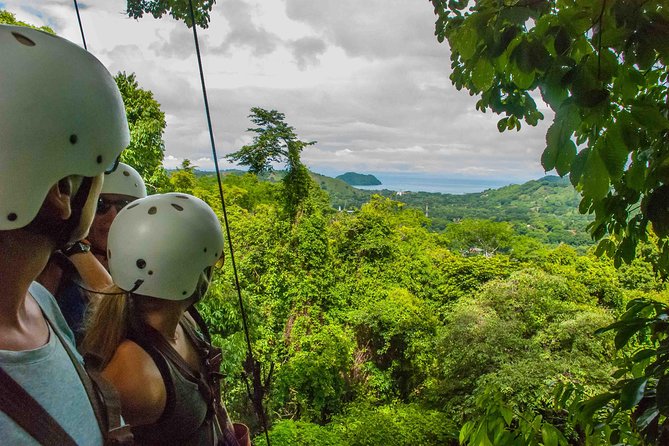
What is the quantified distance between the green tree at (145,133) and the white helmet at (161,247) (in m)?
4.05

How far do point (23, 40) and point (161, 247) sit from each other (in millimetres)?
458

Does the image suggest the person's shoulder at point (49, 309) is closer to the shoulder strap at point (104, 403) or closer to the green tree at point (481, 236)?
the shoulder strap at point (104, 403)

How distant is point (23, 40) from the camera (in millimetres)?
437

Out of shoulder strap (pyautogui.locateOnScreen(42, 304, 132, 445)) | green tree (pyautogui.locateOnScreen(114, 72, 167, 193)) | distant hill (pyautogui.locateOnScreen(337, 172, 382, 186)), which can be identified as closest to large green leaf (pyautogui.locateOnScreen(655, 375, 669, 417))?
shoulder strap (pyautogui.locateOnScreen(42, 304, 132, 445))

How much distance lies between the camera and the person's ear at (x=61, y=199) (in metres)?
0.42

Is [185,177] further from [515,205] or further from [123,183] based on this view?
[515,205]

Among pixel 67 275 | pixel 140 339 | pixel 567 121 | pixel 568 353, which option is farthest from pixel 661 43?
pixel 568 353

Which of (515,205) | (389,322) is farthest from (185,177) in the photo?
(515,205)

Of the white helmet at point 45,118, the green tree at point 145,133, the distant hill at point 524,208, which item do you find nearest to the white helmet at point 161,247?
the white helmet at point 45,118

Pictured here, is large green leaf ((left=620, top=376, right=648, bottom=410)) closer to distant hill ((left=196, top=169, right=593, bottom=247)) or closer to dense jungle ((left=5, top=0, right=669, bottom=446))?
dense jungle ((left=5, top=0, right=669, bottom=446))

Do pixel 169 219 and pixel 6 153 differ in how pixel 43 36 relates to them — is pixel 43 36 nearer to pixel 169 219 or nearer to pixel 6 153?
pixel 6 153

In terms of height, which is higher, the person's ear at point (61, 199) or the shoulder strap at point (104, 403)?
the person's ear at point (61, 199)

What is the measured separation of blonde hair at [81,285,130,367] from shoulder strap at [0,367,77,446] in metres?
0.25

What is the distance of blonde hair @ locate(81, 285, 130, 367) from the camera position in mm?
644
